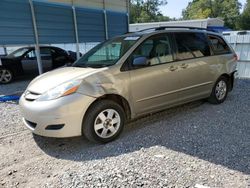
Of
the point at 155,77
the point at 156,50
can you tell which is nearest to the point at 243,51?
the point at 156,50

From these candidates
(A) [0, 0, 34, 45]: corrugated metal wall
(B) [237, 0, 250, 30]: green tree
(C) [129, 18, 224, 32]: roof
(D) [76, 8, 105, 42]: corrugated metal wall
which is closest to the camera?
(A) [0, 0, 34, 45]: corrugated metal wall

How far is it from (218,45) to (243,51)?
4.01m

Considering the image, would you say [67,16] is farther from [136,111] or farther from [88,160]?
[88,160]

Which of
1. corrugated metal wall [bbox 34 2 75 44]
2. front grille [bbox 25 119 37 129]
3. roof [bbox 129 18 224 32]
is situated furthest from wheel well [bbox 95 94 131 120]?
roof [bbox 129 18 224 32]

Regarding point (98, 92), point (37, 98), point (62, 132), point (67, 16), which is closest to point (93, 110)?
point (98, 92)

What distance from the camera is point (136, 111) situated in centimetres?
363

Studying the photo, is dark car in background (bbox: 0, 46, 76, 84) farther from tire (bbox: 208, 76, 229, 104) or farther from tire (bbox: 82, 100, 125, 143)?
tire (bbox: 208, 76, 229, 104)

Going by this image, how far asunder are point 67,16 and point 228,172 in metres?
6.95

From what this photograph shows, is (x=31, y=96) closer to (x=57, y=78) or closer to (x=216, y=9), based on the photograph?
(x=57, y=78)

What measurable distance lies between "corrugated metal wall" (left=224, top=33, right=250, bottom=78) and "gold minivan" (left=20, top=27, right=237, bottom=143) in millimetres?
3976

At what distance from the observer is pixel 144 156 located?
9.63 feet

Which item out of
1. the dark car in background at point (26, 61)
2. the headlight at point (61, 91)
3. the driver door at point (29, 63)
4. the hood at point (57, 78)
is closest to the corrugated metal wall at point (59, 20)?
the dark car in background at point (26, 61)

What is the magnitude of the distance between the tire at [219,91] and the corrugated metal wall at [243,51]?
371cm

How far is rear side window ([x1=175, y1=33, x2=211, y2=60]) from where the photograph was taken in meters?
4.12
